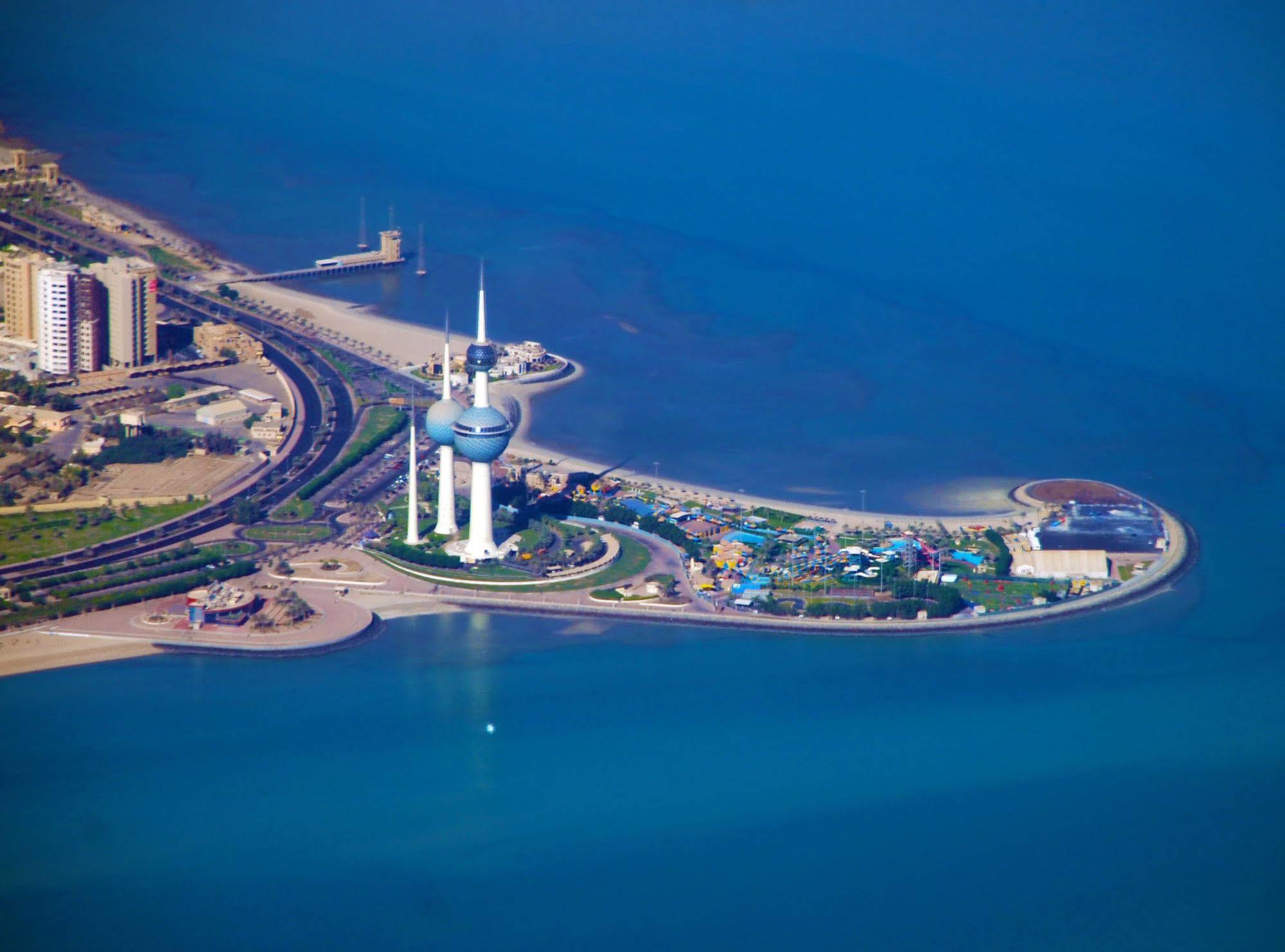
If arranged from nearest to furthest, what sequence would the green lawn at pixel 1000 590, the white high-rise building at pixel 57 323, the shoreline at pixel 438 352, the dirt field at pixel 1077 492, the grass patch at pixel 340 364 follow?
the green lawn at pixel 1000 590
the shoreline at pixel 438 352
the dirt field at pixel 1077 492
the white high-rise building at pixel 57 323
the grass patch at pixel 340 364

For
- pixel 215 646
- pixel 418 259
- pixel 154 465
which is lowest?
pixel 215 646

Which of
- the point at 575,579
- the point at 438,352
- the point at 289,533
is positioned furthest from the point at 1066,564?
the point at 438,352

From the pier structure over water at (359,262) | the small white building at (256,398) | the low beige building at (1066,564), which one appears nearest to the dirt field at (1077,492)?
the low beige building at (1066,564)

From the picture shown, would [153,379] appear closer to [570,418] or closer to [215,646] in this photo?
[570,418]

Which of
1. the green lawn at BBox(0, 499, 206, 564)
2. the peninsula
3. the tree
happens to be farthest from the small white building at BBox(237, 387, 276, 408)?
the tree

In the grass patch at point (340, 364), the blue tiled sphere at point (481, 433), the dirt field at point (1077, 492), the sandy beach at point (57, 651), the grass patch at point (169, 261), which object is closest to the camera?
the sandy beach at point (57, 651)

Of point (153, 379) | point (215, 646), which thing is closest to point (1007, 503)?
point (215, 646)

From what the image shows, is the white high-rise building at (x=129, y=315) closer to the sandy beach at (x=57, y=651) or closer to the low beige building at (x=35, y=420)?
the low beige building at (x=35, y=420)
